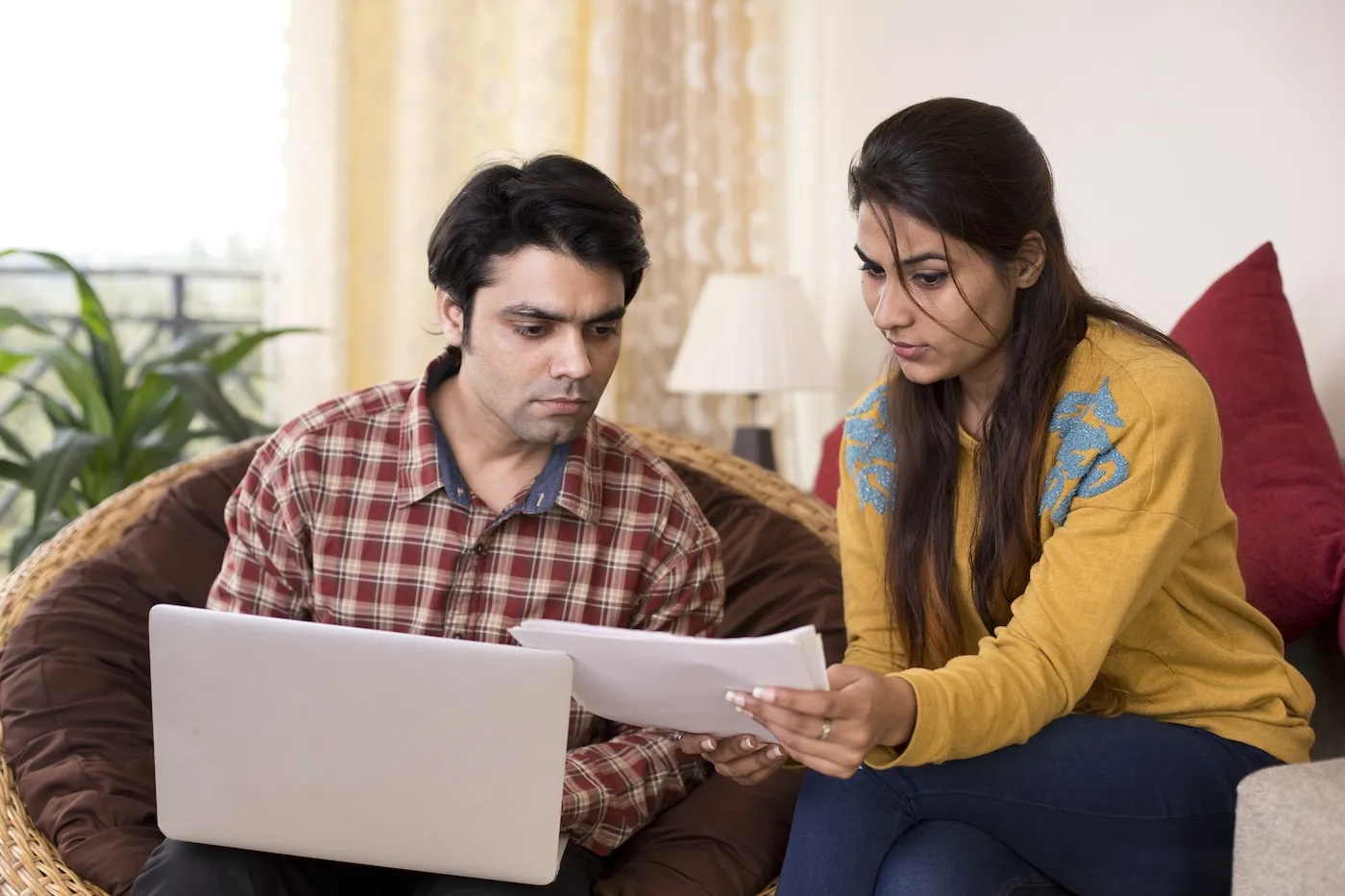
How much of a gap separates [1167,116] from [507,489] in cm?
126

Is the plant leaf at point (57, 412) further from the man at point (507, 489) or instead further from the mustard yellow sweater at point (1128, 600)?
the mustard yellow sweater at point (1128, 600)

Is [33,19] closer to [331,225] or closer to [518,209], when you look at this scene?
[331,225]

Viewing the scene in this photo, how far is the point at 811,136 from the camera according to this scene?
3.27 m

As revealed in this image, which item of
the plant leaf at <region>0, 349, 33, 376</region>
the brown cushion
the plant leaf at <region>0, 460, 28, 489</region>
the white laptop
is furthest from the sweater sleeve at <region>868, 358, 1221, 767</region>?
the plant leaf at <region>0, 349, 33, 376</region>

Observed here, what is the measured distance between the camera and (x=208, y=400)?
8.25ft

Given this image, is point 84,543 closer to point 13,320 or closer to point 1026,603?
point 13,320

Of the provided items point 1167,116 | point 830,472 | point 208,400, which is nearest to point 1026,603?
point 830,472

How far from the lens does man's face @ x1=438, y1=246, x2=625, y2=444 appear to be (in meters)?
1.45

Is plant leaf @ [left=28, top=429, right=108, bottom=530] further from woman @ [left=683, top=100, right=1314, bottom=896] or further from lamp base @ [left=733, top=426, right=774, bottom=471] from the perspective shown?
woman @ [left=683, top=100, right=1314, bottom=896]

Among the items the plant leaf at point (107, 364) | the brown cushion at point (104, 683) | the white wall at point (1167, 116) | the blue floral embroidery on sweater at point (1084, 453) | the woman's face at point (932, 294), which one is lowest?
the brown cushion at point (104, 683)

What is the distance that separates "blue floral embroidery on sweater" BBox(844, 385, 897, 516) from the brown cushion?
0.82 m

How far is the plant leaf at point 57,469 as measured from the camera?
2355 millimetres

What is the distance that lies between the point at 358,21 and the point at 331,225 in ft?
1.56

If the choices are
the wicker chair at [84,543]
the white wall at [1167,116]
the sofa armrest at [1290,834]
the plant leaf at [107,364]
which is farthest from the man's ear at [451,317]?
the plant leaf at [107,364]
